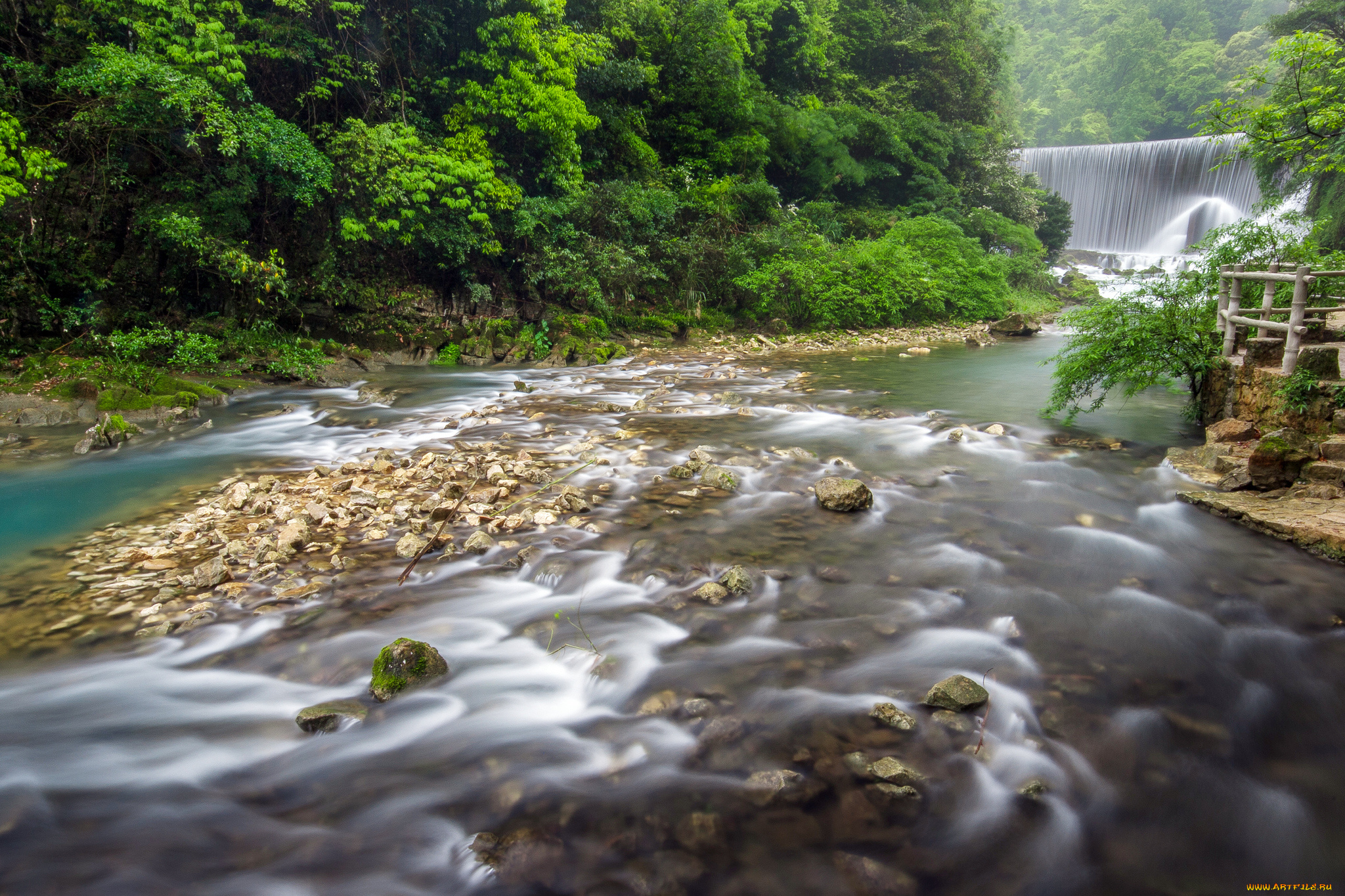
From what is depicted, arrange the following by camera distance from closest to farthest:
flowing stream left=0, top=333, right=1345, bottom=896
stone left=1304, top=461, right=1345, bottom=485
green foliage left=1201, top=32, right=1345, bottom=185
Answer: flowing stream left=0, top=333, right=1345, bottom=896 < stone left=1304, top=461, right=1345, bottom=485 < green foliage left=1201, top=32, right=1345, bottom=185

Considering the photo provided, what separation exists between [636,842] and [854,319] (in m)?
16.7

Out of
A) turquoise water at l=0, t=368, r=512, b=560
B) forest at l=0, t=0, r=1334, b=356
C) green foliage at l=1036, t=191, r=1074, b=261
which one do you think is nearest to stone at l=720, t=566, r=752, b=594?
turquoise water at l=0, t=368, r=512, b=560

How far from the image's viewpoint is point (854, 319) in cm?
1756

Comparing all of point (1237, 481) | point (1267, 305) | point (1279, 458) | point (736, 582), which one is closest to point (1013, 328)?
point (1267, 305)

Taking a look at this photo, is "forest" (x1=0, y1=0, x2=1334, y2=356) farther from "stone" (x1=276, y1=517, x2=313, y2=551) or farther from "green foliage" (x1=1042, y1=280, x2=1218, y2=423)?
"stone" (x1=276, y1=517, x2=313, y2=551)

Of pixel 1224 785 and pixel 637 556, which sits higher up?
pixel 637 556

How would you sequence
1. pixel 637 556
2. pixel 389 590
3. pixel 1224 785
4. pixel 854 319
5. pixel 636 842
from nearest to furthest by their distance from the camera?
pixel 636 842, pixel 1224 785, pixel 389 590, pixel 637 556, pixel 854 319

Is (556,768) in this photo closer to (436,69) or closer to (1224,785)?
(1224,785)

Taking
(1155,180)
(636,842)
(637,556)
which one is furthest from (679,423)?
(1155,180)

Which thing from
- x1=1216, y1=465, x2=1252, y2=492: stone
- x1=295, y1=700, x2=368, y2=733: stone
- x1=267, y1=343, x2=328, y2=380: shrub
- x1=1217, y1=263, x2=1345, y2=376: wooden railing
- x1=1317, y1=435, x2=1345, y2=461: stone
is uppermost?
x1=1217, y1=263, x2=1345, y2=376: wooden railing

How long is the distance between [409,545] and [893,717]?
10.5 feet

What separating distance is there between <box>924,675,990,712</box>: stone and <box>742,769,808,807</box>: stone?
32.7 inches

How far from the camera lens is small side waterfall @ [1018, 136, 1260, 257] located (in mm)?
30938

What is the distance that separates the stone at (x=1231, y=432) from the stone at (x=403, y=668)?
7.21 meters
